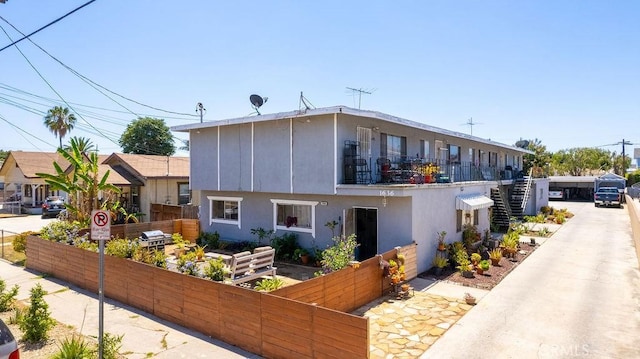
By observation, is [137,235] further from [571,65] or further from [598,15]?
[571,65]

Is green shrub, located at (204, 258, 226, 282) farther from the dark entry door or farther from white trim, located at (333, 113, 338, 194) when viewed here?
the dark entry door

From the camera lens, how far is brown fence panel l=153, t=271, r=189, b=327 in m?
9.71

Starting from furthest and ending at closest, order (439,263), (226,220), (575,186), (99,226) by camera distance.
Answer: (575,186), (226,220), (439,263), (99,226)

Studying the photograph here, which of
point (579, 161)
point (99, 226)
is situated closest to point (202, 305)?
point (99, 226)

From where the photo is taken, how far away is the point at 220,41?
60.8ft

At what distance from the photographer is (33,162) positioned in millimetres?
37969

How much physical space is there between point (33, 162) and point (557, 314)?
4491 cm

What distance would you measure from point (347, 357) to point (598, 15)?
16.0 m

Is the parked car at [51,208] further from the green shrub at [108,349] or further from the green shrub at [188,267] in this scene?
the green shrub at [108,349]

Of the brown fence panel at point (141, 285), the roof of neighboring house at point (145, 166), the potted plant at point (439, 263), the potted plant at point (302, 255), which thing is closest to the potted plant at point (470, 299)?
the potted plant at point (439, 263)

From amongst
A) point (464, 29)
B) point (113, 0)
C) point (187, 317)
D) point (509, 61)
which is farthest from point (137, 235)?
point (509, 61)

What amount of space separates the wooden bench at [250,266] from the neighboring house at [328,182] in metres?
3.80

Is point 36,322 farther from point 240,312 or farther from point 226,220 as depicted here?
point 226,220

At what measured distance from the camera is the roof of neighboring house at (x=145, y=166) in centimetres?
2940
